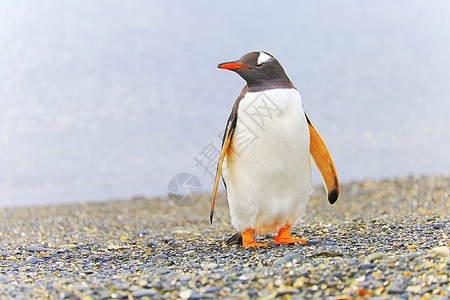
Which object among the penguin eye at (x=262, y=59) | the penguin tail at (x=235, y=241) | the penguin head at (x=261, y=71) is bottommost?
the penguin tail at (x=235, y=241)

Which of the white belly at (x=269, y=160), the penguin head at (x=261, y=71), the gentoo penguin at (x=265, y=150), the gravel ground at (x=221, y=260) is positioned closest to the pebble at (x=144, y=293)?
the gravel ground at (x=221, y=260)

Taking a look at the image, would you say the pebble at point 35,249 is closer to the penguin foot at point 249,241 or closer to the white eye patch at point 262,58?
the penguin foot at point 249,241

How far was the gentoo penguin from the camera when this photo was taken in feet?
13.5

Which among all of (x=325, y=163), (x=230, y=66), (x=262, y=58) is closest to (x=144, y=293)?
(x=230, y=66)

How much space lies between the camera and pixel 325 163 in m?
4.72

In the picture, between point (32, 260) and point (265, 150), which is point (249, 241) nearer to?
point (265, 150)

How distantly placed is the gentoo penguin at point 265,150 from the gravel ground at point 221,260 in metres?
0.31

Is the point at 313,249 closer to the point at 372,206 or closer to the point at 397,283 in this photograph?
the point at 397,283

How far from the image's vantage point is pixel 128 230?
22.8 feet

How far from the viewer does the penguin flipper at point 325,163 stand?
465 cm

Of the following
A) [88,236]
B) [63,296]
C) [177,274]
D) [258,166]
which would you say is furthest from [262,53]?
[88,236]

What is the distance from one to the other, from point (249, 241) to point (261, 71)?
55.9 inches

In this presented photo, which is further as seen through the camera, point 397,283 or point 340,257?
point 340,257

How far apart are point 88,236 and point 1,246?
1099 millimetres
